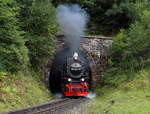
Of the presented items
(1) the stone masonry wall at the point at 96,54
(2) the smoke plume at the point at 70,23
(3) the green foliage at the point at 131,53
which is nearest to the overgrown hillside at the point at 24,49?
A: (2) the smoke plume at the point at 70,23

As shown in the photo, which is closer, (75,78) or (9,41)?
(9,41)

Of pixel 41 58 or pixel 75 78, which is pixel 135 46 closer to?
pixel 75 78

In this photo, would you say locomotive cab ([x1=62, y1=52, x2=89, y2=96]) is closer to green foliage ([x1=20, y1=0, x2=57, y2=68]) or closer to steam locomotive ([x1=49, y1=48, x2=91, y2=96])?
steam locomotive ([x1=49, y1=48, x2=91, y2=96])

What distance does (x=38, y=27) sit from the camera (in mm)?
20438

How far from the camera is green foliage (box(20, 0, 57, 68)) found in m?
19.8

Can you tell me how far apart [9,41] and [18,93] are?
277 cm

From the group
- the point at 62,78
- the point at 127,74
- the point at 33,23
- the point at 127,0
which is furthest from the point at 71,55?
the point at 127,0

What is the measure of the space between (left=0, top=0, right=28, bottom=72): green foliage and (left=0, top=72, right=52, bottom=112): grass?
0.71 meters

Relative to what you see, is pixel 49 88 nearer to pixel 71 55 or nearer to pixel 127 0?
pixel 71 55

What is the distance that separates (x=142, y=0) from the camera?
27.8 meters

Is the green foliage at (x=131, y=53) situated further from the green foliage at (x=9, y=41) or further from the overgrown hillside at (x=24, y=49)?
the green foliage at (x=9, y=41)

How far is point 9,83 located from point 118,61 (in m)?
10.9

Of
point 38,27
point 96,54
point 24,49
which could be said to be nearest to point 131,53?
point 96,54

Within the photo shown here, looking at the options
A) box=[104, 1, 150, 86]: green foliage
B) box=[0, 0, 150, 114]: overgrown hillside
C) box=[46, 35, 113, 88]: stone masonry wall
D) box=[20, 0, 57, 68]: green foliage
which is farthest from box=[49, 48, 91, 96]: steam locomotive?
box=[46, 35, 113, 88]: stone masonry wall
